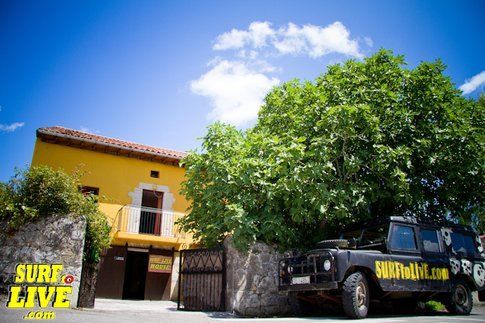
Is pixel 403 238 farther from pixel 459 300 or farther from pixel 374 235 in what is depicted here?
pixel 459 300

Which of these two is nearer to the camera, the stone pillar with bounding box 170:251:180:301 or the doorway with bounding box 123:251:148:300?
the stone pillar with bounding box 170:251:180:301

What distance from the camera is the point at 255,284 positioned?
27.3 ft

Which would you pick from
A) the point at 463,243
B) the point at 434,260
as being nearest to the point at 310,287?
the point at 434,260

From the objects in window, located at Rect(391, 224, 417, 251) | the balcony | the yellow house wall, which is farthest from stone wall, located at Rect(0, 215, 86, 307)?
the balcony

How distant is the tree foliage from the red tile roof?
7.25 meters

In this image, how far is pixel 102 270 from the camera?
50.4 ft

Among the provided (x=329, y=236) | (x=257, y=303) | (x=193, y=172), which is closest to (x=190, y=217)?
(x=193, y=172)

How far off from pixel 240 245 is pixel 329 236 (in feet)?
9.86

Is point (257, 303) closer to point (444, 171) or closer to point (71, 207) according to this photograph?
point (71, 207)

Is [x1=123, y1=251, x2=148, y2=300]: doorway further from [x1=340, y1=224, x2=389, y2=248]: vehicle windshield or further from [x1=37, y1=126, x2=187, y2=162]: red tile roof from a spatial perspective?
[x1=340, y1=224, x2=389, y2=248]: vehicle windshield

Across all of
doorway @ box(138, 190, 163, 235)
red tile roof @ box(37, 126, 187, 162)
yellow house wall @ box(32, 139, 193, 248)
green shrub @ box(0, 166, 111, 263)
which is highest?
red tile roof @ box(37, 126, 187, 162)

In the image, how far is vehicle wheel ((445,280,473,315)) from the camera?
26.9 ft

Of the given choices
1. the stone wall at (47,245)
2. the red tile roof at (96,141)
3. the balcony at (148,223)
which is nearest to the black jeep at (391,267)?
the stone wall at (47,245)

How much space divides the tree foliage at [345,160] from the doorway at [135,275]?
309 inches
